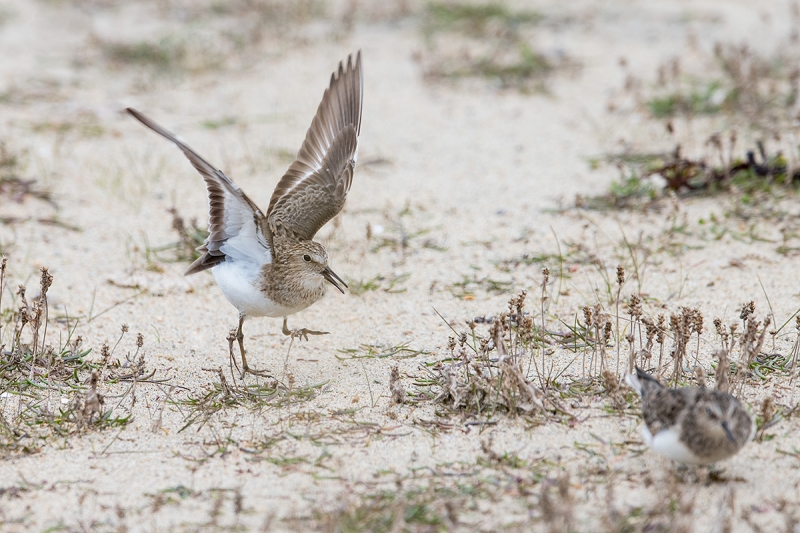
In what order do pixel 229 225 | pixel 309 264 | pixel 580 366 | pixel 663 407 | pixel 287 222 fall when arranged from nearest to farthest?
pixel 663 407
pixel 580 366
pixel 229 225
pixel 309 264
pixel 287 222

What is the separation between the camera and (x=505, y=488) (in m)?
3.79

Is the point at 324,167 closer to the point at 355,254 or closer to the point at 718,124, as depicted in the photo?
the point at 355,254

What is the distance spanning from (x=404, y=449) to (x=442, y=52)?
270 inches

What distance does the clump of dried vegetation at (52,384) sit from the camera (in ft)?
14.0

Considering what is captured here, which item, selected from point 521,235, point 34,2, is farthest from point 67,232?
point 34,2

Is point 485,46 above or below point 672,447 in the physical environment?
above

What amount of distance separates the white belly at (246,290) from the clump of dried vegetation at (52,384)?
0.59 metres

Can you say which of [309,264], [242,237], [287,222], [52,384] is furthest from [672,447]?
[52,384]

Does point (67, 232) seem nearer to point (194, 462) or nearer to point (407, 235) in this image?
point (407, 235)

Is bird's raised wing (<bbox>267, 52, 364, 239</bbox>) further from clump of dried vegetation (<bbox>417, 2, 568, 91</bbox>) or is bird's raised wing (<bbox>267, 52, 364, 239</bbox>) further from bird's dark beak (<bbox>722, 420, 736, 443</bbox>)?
clump of dried vegetation (<bbox>417, 2, 568, 91</bbox>)

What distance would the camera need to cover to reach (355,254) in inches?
257

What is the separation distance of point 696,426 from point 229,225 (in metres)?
2.62

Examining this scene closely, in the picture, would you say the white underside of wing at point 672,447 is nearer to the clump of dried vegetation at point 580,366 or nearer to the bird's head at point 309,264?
the clump of dried vegetation at point 580,366

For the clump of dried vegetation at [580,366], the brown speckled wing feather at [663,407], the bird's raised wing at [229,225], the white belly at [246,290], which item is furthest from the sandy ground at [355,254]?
the bird's raised wing at [229,225]
